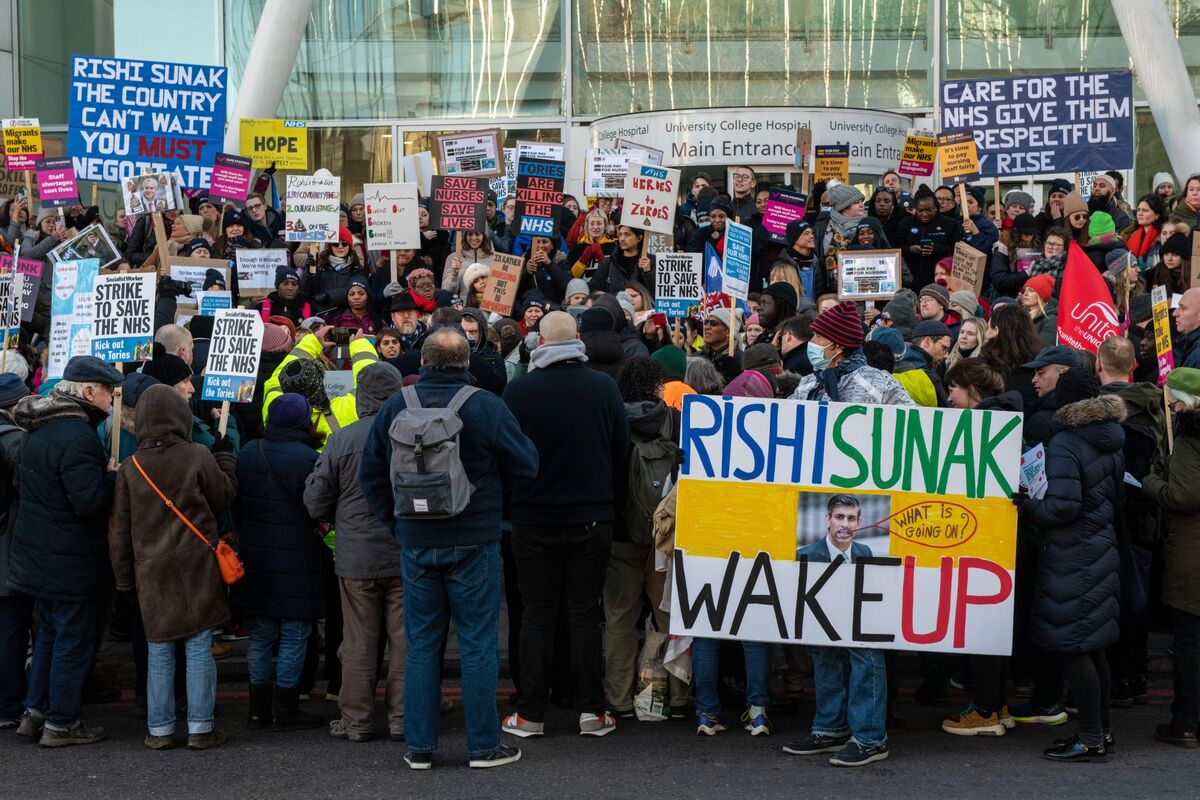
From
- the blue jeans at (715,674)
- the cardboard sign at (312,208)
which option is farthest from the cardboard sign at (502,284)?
→ the blue jeans at (715,674)

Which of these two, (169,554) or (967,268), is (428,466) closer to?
(169,554)

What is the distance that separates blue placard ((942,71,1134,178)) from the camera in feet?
45.6

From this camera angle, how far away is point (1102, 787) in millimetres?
6391

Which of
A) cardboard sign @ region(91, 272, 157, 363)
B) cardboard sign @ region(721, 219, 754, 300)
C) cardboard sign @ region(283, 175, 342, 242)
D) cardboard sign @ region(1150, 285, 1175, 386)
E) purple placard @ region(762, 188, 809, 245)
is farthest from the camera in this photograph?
cardboard sign @ region(283, 175, 342, 242)

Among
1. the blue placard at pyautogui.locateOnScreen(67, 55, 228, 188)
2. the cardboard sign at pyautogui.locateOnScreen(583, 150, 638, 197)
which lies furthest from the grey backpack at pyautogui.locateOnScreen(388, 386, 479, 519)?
the cardboard sign at pyautogui.locateOnScreen(583, 150, 638, 197)

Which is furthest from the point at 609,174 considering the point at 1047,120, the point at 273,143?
the point at 1047,120

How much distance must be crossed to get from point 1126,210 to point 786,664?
8845 millimetres

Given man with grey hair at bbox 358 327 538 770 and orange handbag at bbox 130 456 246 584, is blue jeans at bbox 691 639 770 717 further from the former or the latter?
orange handbag at bbox 130 456 246 584

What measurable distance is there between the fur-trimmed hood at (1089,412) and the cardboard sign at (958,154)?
7.61 m

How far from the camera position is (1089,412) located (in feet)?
22.4

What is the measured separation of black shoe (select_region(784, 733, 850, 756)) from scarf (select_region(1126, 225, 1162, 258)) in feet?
24.9

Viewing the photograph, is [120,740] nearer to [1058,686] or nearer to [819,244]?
[1058,686]

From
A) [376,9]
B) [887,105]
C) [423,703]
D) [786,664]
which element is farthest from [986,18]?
[423,703]

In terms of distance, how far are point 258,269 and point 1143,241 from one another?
25.0ft
